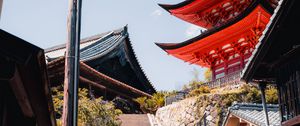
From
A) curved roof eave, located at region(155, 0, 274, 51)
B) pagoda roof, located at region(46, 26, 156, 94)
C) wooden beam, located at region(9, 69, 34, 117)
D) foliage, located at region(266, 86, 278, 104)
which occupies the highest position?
curved roof eave, located at region(155, 0, 274, 51)

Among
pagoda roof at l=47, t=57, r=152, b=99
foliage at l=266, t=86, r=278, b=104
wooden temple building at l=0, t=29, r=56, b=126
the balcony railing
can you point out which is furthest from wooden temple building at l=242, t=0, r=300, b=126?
the balcony railing

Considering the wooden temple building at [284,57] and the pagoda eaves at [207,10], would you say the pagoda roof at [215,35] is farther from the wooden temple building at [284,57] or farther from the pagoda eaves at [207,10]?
the wooden temple building at [284,57]

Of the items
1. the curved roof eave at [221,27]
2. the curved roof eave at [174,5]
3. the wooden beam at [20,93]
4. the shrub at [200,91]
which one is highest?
the curved roof eave at [174,5]

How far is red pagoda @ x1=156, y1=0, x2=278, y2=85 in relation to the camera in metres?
25.1

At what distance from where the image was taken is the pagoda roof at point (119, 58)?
89.4ft

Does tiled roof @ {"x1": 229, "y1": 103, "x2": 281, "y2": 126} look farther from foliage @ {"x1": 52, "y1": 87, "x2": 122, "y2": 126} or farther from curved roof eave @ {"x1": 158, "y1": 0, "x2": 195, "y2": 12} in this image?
curved roof eave @ {"x1": 158, "y1": 0, "x2": 195, "y2": 12}

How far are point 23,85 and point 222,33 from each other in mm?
22965

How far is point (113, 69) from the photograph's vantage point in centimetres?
2803

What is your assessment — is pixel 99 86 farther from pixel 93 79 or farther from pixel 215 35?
pixel 215 35

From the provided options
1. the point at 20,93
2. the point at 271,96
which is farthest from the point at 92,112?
the point at 20,93

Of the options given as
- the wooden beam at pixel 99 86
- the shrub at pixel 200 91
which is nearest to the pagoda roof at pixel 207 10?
the shrub at pixel 200 91

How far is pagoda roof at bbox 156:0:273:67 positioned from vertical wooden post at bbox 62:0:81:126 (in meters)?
16.9

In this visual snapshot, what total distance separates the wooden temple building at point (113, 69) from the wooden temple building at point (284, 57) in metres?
12.9

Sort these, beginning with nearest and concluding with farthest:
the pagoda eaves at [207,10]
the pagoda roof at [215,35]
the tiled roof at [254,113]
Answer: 1. the tiled roof at [254,113]
2. the pagoda roof at [215,35]
3. the pagoda eaves at [207,10]
